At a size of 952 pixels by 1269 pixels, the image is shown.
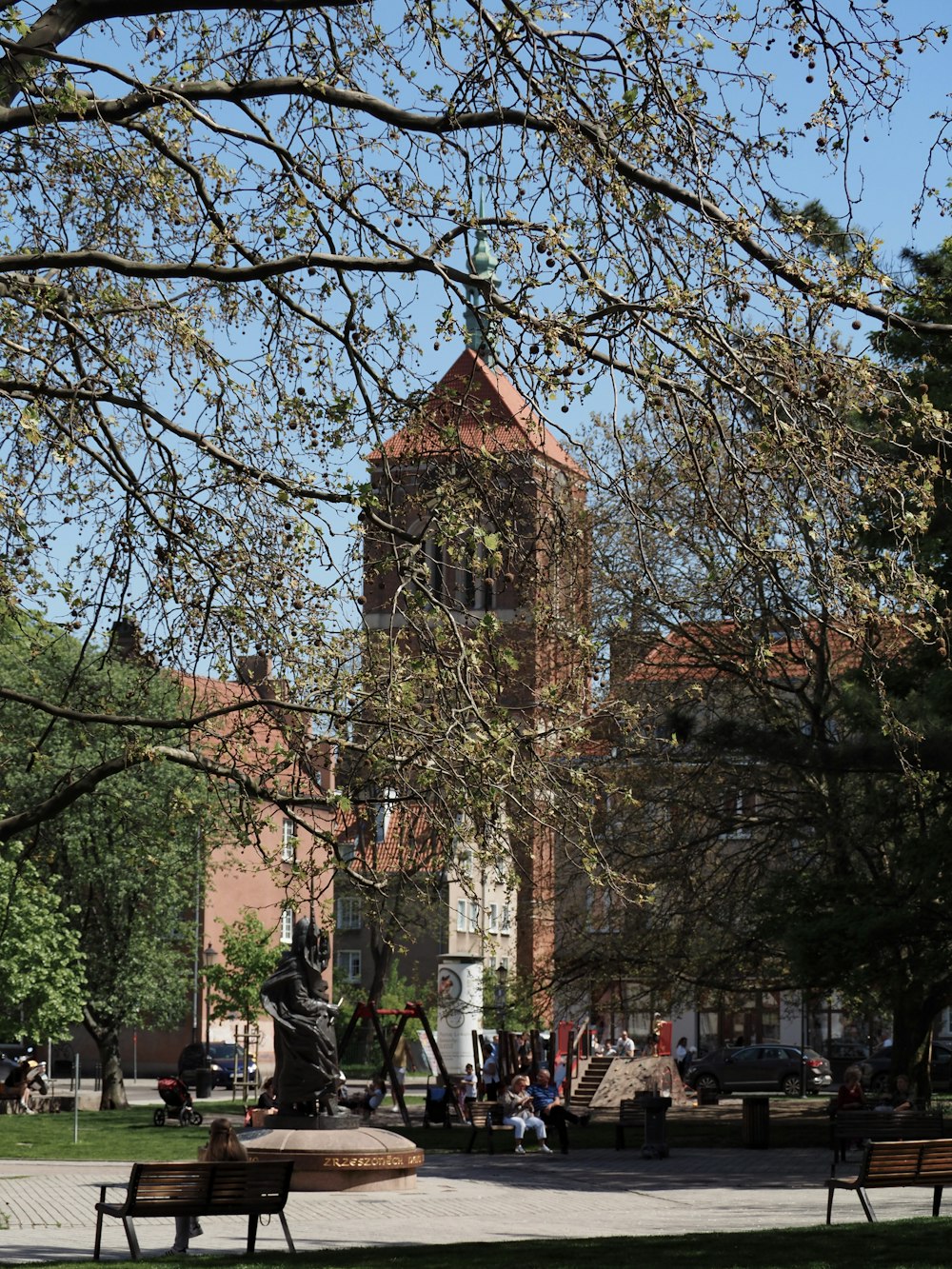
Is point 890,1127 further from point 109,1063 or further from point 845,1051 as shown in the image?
point 845,1051

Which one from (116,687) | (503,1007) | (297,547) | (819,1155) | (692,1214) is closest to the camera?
(297,547)

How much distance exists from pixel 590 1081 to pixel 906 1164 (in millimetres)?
28023

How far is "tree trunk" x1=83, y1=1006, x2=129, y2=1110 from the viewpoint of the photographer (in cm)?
4447

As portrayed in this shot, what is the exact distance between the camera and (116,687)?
1646 inches

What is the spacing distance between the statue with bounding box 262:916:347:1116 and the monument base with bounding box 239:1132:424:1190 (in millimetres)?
356

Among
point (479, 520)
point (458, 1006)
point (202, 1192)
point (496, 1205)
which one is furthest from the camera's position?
point (458, 1006)

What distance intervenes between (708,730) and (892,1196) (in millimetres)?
5631

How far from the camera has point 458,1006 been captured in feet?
135

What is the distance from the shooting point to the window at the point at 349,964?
270 ft

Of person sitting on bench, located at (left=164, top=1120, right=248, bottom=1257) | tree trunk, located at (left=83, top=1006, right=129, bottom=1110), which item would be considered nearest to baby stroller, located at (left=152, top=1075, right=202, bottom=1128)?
tree trunk, located at (left=83, top=1006, right=129, bottom=1110)

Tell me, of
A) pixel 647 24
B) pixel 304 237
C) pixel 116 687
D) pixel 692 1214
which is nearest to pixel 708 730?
pixel 692 1214

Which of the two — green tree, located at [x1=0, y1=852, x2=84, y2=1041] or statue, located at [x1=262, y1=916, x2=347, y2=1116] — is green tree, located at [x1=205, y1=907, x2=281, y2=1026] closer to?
green tree, located at [x1=0, y1=852, x2=84, y2=1041]

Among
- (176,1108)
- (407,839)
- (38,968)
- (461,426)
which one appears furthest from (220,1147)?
(38,968)

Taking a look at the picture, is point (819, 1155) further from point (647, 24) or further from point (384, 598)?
point (647, 24)
